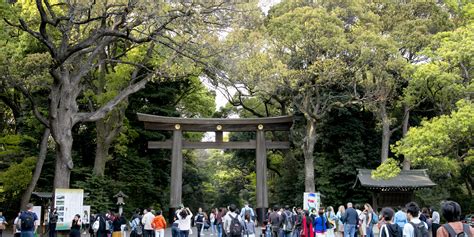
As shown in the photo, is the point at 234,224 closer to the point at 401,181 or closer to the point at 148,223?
the point at 148,223

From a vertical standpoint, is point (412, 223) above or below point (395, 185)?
below

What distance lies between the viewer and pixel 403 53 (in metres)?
25.5

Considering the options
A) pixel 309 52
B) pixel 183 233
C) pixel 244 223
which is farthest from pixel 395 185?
pixel 183 233

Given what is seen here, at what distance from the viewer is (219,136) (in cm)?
2609

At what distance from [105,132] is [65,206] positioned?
11743 mm

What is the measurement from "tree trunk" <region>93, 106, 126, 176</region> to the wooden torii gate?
7.27ft

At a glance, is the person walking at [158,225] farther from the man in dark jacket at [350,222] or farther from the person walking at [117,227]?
the man in dark jacket at [350,222]

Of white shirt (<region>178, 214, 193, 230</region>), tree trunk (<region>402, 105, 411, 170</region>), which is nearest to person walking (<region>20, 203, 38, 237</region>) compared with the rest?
white shirt (<region>178, 214, 193, 230</region>)

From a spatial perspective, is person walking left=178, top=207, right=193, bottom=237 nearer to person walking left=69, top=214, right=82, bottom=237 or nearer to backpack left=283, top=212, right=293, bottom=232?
person walking left=69, top=214, right=82, bottom=237

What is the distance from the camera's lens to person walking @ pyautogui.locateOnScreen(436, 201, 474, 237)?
203 inches

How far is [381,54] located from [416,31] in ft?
8.55

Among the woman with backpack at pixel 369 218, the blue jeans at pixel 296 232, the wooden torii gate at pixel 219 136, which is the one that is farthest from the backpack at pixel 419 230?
the wooden torii gate at pixel 219 136

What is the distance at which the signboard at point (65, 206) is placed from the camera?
15.6 m

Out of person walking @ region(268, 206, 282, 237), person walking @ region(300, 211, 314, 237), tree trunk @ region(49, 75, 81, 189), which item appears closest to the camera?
person walking @ region(300, 211, 314, 237)
